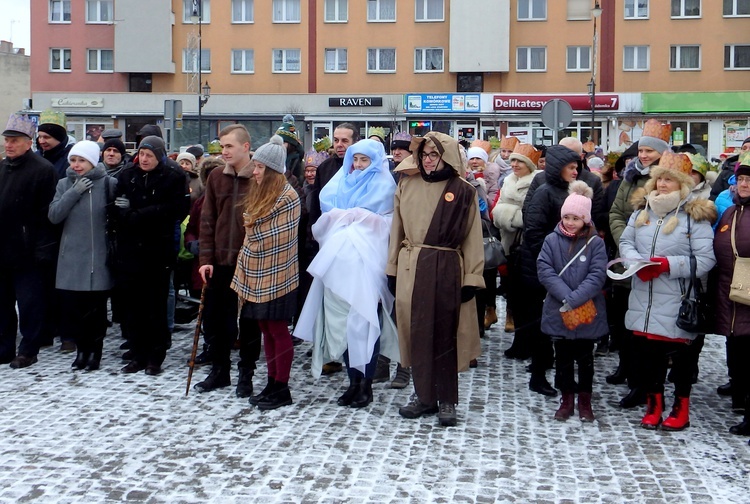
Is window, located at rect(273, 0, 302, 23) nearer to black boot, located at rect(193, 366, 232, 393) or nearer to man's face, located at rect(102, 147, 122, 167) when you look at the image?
man's face, located at rect(102, 147, 122, 167)

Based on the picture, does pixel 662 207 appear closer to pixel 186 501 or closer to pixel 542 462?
pixel 542 462

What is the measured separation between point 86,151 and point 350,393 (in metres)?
3.29

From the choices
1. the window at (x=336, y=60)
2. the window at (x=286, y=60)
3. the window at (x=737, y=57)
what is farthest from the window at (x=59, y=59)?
the window at (x=737, y=57)

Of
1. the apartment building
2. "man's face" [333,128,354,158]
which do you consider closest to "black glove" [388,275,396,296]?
"man's face" [333,128,354,158]

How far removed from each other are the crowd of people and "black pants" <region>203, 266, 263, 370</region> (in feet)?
0.06

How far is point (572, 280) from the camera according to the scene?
22.5 feet

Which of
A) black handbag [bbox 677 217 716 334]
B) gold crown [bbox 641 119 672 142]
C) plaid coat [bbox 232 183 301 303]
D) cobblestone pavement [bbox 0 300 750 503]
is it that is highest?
gold crown [bbox 641 119 672 142]

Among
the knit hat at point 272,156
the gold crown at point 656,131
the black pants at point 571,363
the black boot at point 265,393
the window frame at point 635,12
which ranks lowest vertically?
the black boot at point 265,393

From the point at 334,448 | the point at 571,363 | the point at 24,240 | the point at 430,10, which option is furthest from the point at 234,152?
the point at 430,10

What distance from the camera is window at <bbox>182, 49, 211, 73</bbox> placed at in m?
46.9

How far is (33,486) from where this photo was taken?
5223 mm

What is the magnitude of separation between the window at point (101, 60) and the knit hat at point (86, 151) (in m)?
43.0

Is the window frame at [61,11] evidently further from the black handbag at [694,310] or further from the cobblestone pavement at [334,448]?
the black handbag at [694,310]

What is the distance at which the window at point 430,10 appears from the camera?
4616 centimetres
